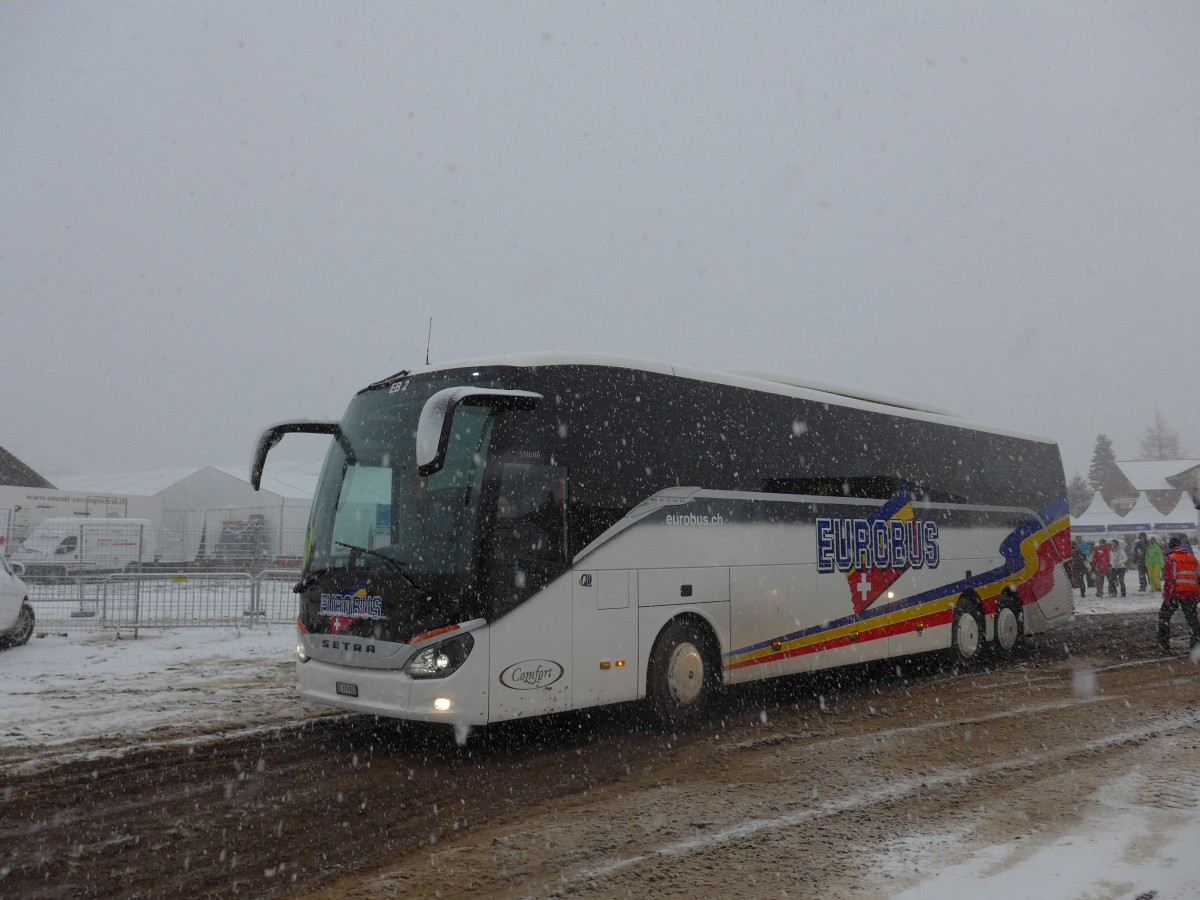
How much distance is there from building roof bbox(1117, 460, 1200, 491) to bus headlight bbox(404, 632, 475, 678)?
92766 mm

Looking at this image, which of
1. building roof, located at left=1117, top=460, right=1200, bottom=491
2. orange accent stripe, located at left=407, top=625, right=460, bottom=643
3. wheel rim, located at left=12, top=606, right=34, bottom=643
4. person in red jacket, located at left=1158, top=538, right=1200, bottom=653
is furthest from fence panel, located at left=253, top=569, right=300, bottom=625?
building roof, located at left=1117, top=460, right=1200, bottom=491

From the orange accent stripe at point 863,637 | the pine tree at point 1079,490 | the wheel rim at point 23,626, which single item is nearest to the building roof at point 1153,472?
the pine tree at point 1079,490

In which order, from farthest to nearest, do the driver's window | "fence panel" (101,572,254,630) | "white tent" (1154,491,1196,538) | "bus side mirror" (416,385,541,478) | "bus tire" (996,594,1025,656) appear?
1. "white tent" (1154,491,1196,538)
2. "fence panel" (101,572,254,630)
3. "bus tire" (996,594,1025,656)
4. the driver's window
5. "bus side mirror" (416,385,541,478)

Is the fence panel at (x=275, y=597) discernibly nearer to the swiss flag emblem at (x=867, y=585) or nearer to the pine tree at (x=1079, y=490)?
the swiss flag emblem at (x=867, y=585)

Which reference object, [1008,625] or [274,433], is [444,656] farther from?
[1008,625]

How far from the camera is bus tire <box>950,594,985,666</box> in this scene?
42.4 ft

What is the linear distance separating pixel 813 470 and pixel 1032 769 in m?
4.31

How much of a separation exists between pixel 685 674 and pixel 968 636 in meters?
6.37

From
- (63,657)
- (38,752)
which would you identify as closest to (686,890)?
(38,752)

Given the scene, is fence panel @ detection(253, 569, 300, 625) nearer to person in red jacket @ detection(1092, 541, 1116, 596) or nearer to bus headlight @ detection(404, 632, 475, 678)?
bus headlight @ detection(404, 632, 475, 678)

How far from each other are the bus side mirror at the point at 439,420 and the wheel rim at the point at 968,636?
8.72 m

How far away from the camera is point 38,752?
301 inches

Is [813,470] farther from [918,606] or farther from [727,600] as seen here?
[918,606]

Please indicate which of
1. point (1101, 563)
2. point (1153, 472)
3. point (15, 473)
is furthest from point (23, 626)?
point (1153, 472)
